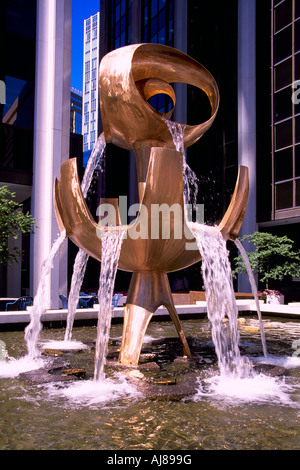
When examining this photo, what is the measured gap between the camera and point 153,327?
10.3 meters

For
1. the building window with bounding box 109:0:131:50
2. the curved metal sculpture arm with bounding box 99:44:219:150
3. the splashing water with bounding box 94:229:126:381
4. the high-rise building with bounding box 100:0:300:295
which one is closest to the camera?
the splashing water with bounding box 94:229:126:381

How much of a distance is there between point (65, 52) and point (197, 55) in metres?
13.1

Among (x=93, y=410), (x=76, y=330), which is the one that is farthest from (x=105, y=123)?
(x=76, y=330)

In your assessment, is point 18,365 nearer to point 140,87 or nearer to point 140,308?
point 140,308

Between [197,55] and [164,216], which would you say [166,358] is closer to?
[164,216]

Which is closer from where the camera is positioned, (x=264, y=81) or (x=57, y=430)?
(x=57, y=430)

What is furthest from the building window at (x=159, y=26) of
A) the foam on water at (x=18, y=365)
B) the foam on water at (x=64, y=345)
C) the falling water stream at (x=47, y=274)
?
the foam on water at (x=18, y=365)

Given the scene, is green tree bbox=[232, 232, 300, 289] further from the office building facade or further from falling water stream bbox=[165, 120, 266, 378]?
falling water stream bbox=[165, 120, 266, 378]

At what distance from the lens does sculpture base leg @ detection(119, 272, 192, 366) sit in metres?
5.83

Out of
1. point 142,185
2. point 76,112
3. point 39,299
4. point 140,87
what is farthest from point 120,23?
point 76,112

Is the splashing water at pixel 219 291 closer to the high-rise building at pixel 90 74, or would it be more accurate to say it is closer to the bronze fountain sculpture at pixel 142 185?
the bronze fountain sculpture at pixel 142 185

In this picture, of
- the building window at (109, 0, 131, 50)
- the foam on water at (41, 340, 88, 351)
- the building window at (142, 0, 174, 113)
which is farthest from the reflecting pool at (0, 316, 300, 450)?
the building window at (109, 0, 131, 50)

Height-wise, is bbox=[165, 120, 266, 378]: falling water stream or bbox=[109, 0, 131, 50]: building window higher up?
bbox=[109, 0, 131, 50]: building window

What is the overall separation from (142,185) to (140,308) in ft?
5.59
